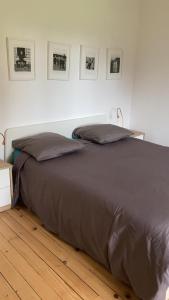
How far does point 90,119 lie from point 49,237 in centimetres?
176

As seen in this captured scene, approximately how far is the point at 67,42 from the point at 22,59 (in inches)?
24.9

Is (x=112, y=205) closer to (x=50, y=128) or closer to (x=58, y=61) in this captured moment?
(x=50, y=128)

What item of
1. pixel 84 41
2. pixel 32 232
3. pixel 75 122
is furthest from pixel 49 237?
pixel 84 41

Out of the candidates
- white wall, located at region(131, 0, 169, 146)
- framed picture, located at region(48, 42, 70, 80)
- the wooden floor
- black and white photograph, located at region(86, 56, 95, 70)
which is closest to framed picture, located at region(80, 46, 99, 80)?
black and white photograph, located at region(86, 56, 95, 70)

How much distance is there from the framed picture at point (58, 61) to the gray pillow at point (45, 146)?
0.73 metres

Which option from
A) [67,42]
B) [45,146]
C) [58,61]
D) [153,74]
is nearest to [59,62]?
[58,61]

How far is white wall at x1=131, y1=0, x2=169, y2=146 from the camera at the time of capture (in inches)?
140

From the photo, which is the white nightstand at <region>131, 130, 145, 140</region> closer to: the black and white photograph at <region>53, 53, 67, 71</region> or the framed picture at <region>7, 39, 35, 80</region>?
the black and white photograph at <region>53, 53, 67, 71</region>

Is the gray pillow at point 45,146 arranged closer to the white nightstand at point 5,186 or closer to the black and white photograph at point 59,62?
the white nightstand at point 5,186

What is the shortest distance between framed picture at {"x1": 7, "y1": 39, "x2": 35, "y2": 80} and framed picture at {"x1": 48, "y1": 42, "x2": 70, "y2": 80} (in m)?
0.22

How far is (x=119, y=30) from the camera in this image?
359 centimetres

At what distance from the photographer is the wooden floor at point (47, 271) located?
168 centimetres

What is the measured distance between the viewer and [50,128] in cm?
308

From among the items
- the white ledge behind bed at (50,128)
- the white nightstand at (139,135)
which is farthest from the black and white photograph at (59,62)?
the white nightstand at (139,135)
